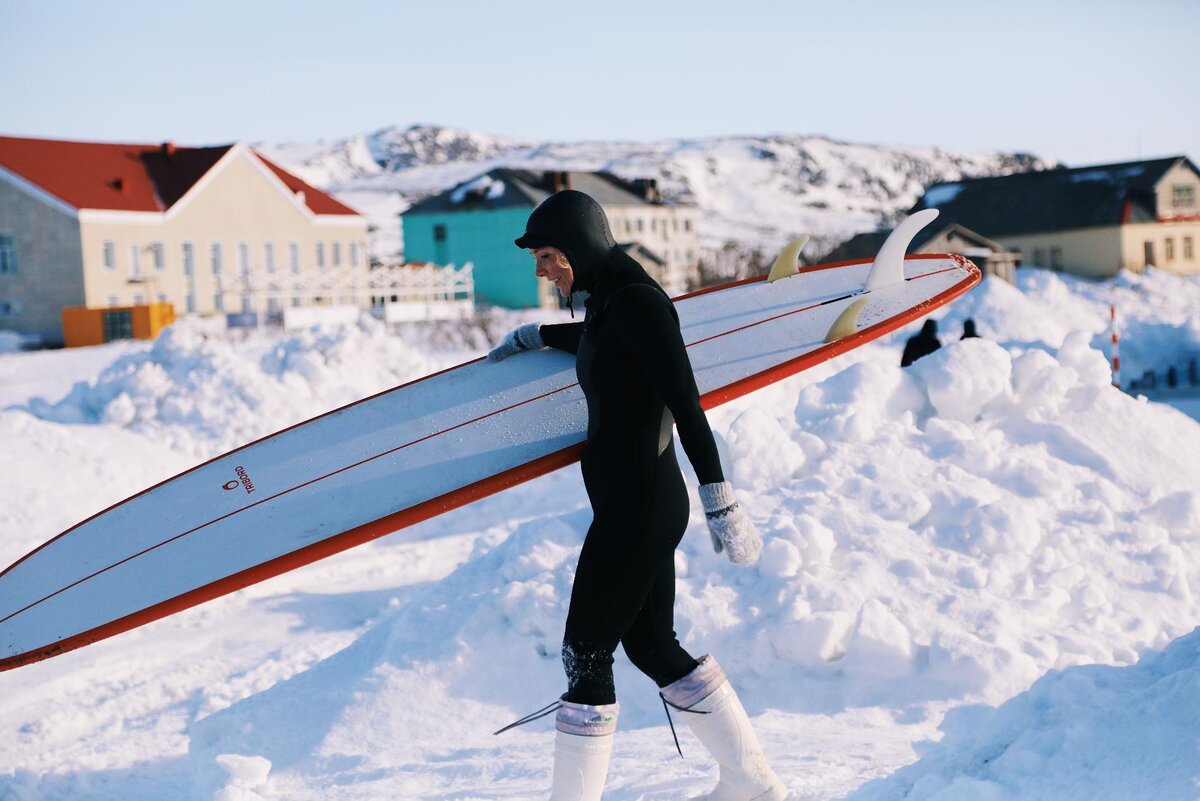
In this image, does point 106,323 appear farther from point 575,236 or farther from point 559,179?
point 575,236

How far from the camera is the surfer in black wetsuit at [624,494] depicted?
3.28 meters

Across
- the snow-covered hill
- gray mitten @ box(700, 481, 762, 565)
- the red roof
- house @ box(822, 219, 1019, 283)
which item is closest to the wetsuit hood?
gray mitten @ box(700, 481, 762, 565)

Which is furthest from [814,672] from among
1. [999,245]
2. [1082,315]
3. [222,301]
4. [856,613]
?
[999,245]

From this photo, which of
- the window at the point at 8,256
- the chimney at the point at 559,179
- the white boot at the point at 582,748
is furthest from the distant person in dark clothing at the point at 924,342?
the chimney at the point at 559,179

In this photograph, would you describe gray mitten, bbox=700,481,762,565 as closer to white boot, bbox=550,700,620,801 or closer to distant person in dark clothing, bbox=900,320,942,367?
white boot, bbox=550,700,620,801

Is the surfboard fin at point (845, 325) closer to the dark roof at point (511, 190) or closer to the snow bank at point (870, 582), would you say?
the snow bank at point (870, 582)

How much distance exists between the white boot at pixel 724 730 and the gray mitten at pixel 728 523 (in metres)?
0.38

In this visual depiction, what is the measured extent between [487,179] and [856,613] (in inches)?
1800

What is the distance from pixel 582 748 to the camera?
10.9ft

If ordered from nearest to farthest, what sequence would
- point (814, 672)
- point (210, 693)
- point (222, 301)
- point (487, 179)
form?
1. point (814, 672)
2. point (210, 693)
3. point (222, 301)
4. point (487, 179)

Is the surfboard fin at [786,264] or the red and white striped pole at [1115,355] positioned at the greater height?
the surfboard fin at [786,264]

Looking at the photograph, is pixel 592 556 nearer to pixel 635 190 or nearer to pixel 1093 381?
pixel 1093 381

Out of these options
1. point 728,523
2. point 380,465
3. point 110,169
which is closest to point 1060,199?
point 110,169

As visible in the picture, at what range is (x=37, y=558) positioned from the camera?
15.9 feet
